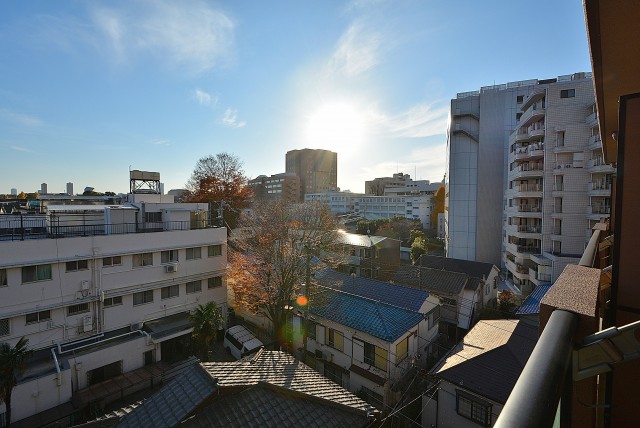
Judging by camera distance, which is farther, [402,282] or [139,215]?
[402,282]

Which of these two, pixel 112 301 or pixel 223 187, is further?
pixel 223 187

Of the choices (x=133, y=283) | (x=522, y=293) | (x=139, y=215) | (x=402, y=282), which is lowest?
(x=522, y=293)

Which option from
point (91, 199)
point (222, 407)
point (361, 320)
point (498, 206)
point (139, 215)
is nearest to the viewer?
point (222, 407)

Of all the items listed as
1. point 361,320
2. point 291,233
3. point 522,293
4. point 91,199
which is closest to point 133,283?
point 291,233

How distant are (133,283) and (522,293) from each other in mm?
26007

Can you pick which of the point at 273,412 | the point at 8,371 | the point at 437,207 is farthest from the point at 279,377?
the point at 437,207

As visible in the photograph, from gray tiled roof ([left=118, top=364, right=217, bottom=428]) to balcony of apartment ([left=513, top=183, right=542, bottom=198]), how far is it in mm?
25964

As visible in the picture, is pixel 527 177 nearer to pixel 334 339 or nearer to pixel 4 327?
pixel 334 339

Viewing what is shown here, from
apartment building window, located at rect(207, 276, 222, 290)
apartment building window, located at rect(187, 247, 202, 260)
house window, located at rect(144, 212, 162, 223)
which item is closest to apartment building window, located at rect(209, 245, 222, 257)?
apartment building window, located at rect(187, 247, 202, 260)

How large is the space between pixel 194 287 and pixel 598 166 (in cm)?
Result: 2564

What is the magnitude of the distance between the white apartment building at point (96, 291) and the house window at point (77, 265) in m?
0.03

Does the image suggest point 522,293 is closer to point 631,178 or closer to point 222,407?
point 222,407

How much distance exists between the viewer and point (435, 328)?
1586 centimetres

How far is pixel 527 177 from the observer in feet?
81.0
